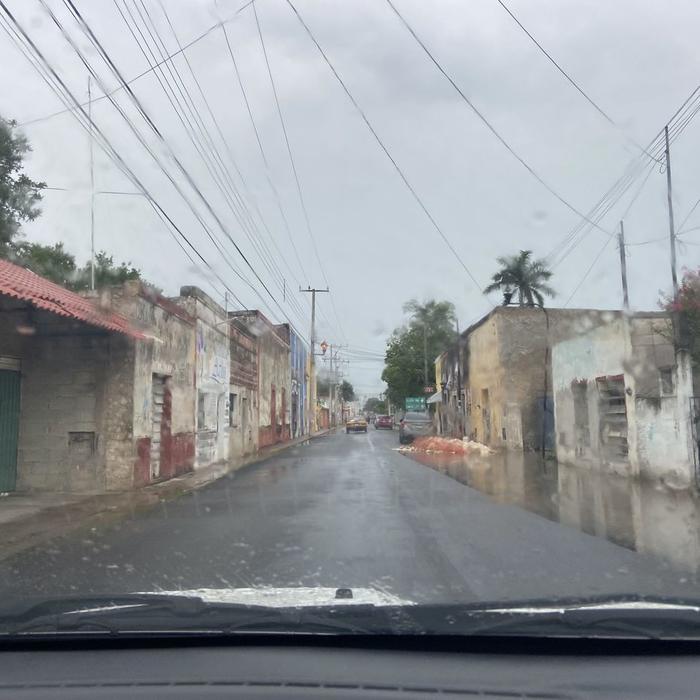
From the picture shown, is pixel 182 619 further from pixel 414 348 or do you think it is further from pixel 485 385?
pixel 414 348

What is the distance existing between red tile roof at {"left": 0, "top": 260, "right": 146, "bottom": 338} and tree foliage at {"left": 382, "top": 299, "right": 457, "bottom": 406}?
137ft

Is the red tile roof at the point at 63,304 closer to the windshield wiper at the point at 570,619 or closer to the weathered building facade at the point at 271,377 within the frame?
the windshield wiper at the point at 570,619

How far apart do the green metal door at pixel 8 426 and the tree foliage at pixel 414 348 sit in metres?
43.0

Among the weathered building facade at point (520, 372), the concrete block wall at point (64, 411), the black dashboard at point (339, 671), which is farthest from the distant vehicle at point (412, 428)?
the black dashboard at point (339, 671)

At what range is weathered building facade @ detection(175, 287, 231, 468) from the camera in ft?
71.4

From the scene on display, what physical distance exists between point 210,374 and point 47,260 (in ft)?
39.3

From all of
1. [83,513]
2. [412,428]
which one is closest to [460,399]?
[412,428]

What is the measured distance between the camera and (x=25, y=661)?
3.34 m

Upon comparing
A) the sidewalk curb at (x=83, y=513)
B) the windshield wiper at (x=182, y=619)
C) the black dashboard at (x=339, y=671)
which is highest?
the windshield wiper at (x=182, y=619)

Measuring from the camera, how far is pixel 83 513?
12172 mm

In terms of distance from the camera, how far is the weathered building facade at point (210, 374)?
21766mm

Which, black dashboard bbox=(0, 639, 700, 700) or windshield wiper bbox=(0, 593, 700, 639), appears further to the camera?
windshield wiper bbox=(0, 593, 700, 639)

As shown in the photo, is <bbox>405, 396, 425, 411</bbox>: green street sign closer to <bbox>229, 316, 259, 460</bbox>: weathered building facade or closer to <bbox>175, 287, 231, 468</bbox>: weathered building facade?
<bbox>229, 316, 259, 460</bbox>: weathered building facade

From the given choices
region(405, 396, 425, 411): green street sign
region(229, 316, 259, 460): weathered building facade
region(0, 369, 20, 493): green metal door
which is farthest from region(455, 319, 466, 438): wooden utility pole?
region(0, 369, 20, 493): green metal door
